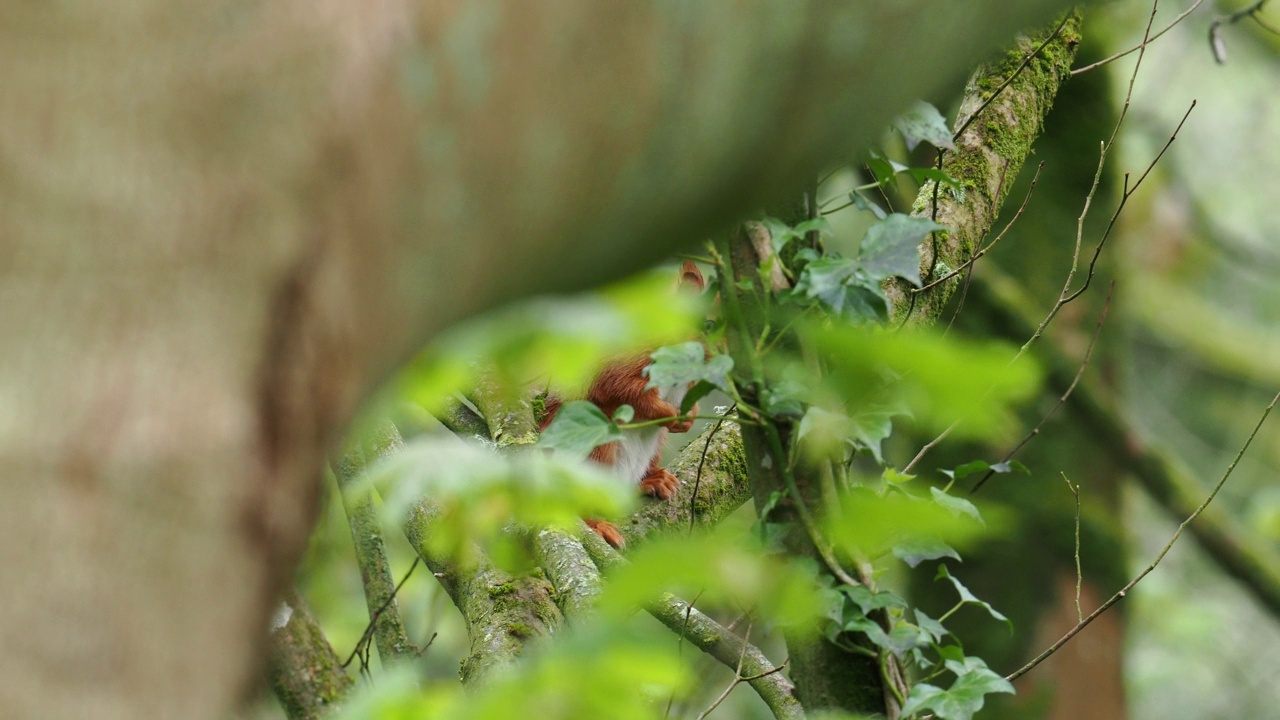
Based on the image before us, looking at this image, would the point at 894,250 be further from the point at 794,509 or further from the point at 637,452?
the point at 637,452

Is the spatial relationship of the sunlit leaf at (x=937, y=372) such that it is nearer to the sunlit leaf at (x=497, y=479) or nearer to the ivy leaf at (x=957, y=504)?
the sunlit leaf at (x=497, y=479)

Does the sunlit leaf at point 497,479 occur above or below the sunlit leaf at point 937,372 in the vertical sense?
below

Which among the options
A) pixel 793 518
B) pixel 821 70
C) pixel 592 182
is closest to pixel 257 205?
pixel 592 182

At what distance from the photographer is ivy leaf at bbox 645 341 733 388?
165 centimetres

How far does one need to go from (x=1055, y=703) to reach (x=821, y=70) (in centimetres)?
507

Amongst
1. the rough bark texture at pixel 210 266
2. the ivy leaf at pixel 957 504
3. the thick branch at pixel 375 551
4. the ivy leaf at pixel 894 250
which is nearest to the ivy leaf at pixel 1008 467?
the ivy leaf at pixel 957 504

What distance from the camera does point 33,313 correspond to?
65cm

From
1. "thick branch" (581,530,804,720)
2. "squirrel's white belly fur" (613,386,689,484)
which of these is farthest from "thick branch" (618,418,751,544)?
"squirrel's white belly fur" (613,386,689,484)

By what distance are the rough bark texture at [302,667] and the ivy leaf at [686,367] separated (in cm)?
80

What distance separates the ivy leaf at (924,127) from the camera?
6.89 ft

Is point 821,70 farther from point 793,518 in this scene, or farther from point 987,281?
point 987,281

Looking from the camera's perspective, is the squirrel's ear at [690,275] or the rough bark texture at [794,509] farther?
the squirrel's ear at [690,275]

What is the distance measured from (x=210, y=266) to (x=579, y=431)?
1.15 metres

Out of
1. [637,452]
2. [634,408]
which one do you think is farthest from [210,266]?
[637,452]
